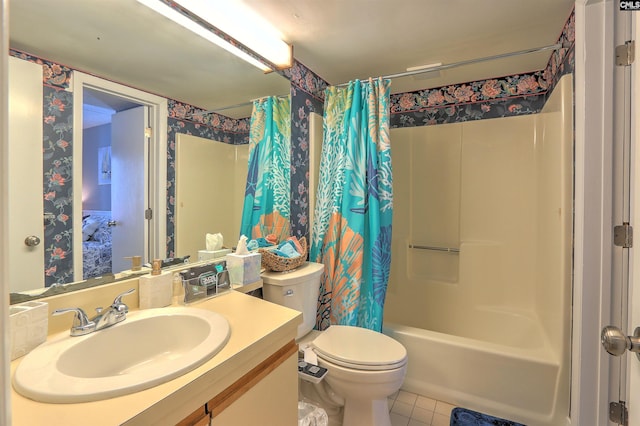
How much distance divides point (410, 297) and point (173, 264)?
80.1 inches

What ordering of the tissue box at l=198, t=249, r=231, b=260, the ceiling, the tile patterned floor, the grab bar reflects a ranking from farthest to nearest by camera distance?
the grab bar
the tile patterned floor
the tissue box at l=198, t=249, r=231, b=260
the ceiling

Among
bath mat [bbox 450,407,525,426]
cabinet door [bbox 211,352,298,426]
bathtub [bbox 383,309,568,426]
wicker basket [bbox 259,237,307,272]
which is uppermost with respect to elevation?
wicker basket [bbox 259,237,307,272]

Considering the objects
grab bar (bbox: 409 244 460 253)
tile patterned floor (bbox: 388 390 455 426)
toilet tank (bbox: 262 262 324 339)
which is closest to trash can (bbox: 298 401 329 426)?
toilet tank (bbox: 262 262 324 339)

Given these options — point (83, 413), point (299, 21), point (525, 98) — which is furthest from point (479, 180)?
point (83, 413)

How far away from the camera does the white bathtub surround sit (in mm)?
1589

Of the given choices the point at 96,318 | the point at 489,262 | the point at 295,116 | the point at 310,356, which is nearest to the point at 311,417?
the point at 310,356

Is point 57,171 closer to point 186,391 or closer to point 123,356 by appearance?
point 123,356

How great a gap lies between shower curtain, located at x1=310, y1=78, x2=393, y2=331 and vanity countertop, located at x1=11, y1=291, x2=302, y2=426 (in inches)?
39.3

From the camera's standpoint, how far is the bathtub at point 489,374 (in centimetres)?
157

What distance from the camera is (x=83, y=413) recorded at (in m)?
0.53

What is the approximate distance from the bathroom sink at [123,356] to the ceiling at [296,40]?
33.5 inches

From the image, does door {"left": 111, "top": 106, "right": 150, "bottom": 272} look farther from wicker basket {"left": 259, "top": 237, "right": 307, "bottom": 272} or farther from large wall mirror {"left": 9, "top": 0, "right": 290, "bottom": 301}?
wicker basket {"left": 259, "top": 237, "right": 307, "bottom": 272}

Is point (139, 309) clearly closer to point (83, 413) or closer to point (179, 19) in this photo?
point (83, 413)

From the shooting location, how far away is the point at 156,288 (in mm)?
1074
